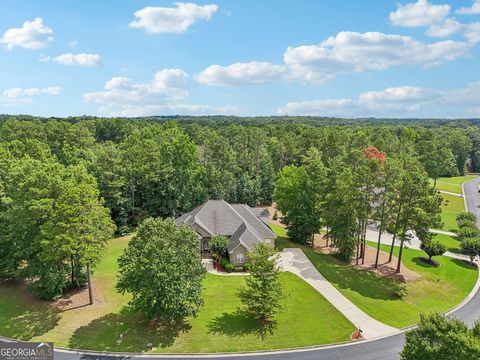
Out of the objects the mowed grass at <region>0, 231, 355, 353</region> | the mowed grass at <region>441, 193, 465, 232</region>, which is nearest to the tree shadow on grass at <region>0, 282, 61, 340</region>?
the mowed grass at <region>0, 231, 355, 353</region>

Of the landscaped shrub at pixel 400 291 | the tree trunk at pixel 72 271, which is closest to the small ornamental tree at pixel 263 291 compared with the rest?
the landscaped shrub at pixel 400 291

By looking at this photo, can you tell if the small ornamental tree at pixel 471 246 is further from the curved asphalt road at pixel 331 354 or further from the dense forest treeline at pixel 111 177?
the curved asphalt road at pixel 331 354

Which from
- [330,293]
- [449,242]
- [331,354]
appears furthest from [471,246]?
[331,354]

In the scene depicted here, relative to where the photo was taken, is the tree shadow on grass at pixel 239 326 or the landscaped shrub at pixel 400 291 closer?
the tree shadow on grass at pixel 239 326

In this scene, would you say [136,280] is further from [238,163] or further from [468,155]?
[468,155]

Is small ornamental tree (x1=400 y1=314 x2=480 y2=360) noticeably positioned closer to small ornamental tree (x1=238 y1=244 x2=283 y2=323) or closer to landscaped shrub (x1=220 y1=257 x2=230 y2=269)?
small ornamental tree (x1=238 y1=244 x2=283 y2=323)

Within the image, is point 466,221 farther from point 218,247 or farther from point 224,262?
point 218,247

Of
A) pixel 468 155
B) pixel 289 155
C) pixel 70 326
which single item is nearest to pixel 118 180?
pixel 70 326
